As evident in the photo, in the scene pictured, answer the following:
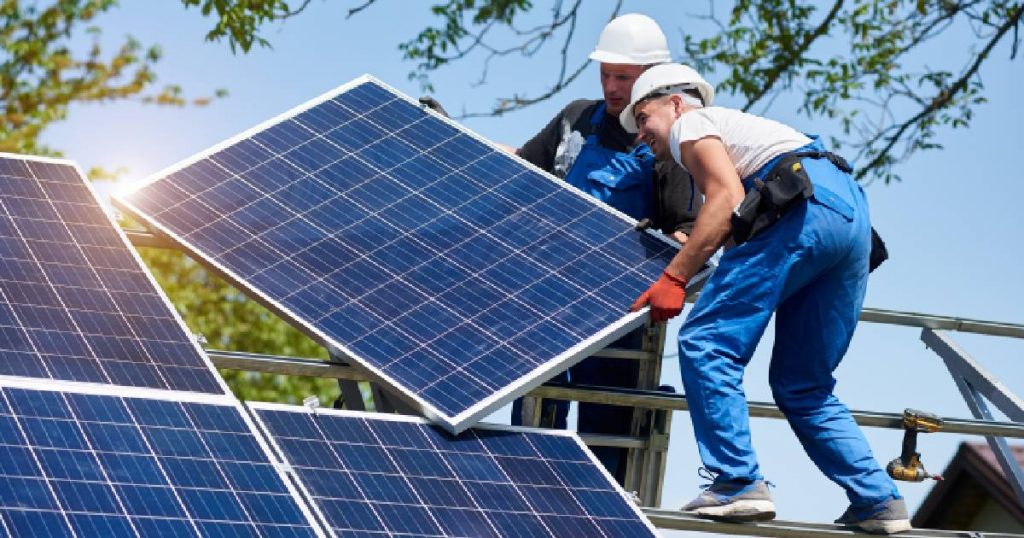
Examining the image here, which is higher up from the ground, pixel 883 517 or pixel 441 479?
pixel 441 479

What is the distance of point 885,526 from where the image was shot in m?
8.86

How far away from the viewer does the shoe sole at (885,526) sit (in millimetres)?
8859

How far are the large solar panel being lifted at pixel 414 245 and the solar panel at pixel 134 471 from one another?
1024 mm

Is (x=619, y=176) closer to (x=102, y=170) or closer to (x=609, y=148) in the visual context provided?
(x=609, y=148)

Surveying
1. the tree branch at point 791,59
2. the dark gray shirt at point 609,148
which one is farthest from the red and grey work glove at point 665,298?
the tree branch at point 791,59

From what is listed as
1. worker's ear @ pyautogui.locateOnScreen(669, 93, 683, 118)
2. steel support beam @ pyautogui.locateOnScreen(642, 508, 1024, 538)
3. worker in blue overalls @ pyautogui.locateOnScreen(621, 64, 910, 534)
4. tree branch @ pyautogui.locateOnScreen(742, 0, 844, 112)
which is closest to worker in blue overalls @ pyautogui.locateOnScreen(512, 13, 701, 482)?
worker in blue overalls @ pyautogui.locateOnScreen(621, 64, 910, 534)

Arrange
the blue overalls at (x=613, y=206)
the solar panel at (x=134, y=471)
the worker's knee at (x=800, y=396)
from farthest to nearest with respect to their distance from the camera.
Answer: the blue overalls at (x=613, y=206)
the worker's knee at (x=800, y=396)
the solar panel at (x=134, y=471)

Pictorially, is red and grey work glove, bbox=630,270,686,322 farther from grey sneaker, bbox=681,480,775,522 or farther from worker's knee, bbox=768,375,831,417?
grey sneaker, bbox=681,480,775,522

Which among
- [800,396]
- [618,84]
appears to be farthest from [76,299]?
[800,396]

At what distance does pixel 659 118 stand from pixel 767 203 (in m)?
0.73

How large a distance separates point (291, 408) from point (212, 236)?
1551 mm

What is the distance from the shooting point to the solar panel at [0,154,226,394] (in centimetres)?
798

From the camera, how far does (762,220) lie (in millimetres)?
8648

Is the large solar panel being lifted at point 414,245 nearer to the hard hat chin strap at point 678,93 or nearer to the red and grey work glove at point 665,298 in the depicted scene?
the red and grey work glove at point 665,298
